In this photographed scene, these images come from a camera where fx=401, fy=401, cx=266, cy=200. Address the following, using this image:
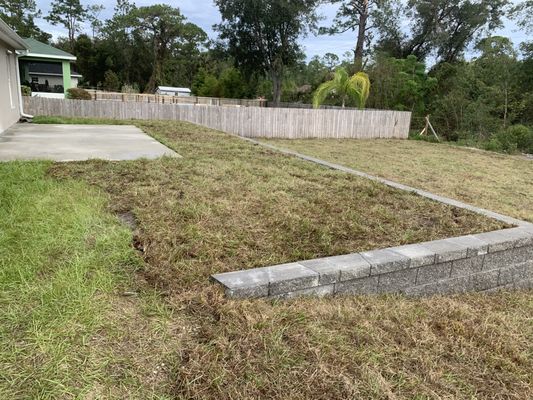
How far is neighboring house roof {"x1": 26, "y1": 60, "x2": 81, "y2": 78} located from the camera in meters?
20.3

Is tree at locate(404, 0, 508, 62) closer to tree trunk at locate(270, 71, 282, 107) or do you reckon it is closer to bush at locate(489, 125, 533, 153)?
tree trunk at locate(270, 71, 282, 107)

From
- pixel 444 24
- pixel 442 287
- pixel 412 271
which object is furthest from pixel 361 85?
pixel 412 271

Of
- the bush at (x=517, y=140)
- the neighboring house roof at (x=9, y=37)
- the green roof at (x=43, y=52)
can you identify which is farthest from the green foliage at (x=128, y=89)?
the bush at (x=517, y=140)

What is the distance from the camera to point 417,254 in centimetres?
264

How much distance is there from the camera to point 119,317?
1.80 metres

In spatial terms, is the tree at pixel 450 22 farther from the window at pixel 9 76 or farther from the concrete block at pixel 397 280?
the concrete block at pixel 397 280

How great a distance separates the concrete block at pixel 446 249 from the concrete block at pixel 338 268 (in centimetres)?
60

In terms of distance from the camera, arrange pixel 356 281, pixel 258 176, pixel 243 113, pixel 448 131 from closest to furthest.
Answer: pixel 356 281, pixel 258 176, pixel 243 113, pixel 448 131

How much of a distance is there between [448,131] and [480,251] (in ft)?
44.7

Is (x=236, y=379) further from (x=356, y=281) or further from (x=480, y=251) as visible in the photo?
(x=480, y=251)

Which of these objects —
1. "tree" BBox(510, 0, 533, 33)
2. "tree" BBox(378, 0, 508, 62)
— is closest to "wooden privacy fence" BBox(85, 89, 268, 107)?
"tree" BBox(378, 0, 508, 62)

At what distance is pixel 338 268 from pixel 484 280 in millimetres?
1389

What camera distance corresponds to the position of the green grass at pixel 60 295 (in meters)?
1.43

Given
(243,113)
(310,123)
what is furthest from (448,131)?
(243,113)
